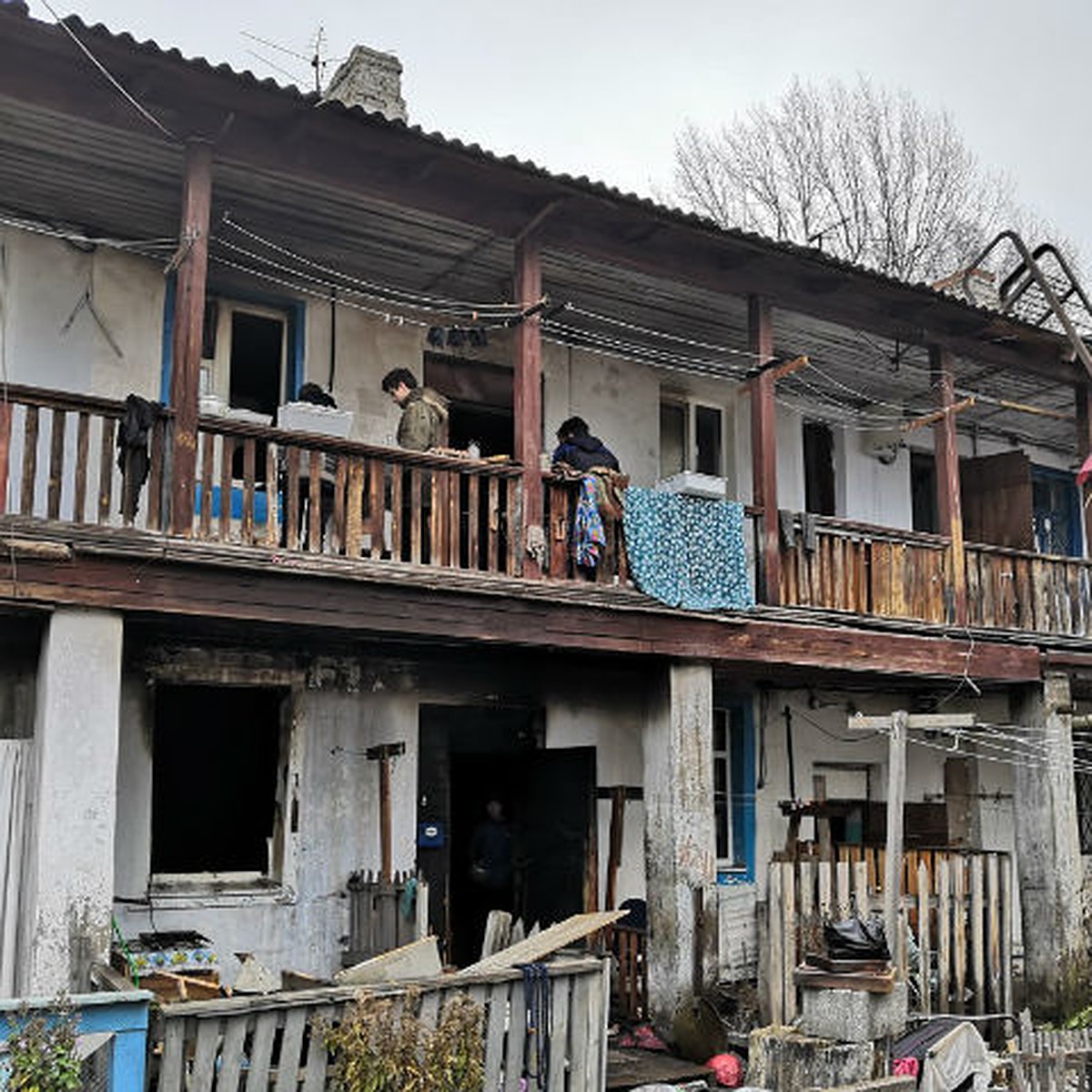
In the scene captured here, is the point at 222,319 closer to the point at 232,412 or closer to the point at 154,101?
the point at 232,412

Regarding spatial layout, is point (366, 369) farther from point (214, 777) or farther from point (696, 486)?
point (214, 777)

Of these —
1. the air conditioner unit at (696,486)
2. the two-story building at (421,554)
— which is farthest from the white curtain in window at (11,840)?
the air conditioner unit at (696,486)

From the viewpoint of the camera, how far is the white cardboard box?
10695 mm

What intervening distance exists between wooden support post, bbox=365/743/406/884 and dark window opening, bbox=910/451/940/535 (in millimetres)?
8705

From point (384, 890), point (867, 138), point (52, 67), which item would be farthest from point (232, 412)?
point (867, 138)

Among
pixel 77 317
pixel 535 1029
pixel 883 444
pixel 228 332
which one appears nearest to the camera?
pixel 535 1029

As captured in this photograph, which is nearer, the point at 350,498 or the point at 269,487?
the point at 269,487

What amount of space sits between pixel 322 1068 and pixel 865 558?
7666 millimetres

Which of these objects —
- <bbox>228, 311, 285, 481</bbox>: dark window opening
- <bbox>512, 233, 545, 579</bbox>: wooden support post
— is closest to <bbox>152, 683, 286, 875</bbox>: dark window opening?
<bbox>228, 311, 285, 481</bbox>: dark window opening

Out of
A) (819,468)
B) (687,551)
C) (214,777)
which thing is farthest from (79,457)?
(819,468)

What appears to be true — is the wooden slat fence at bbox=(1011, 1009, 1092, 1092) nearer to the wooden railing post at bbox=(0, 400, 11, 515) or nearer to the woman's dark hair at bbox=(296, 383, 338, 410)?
the woman's dark hair at bbox=(296, 383, 338, 410)

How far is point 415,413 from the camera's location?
10891 mm

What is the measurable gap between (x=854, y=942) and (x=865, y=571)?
522cm

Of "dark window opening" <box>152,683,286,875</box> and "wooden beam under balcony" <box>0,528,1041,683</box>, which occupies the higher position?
"wooden beam under balcony" <box>0,528,1041,683</box>
